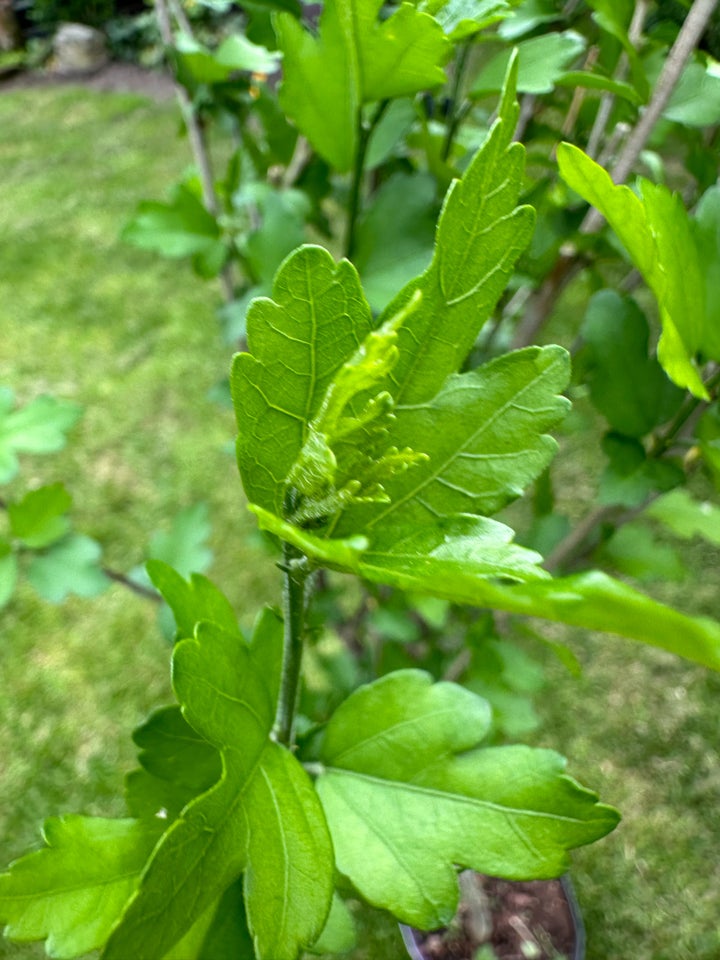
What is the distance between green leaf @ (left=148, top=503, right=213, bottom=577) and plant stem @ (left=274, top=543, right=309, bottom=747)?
402 millimetres

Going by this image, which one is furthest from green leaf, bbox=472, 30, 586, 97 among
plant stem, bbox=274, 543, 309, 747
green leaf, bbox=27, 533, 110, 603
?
green leaf, bbox=27, 533, 110, 603

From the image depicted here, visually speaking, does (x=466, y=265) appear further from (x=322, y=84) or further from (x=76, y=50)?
(x=76, y=50)

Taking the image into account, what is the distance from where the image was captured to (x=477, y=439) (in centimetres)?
32

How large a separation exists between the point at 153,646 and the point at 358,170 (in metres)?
1.02

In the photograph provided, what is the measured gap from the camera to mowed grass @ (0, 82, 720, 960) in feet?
3.46

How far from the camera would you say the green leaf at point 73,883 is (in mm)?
369

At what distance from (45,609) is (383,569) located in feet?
4.22

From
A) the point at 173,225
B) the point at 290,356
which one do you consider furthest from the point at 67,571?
the point at 290,356

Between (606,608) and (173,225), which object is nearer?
(606,608)

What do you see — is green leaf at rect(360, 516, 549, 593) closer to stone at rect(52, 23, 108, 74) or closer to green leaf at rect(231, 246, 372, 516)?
green leaf at rect(231, 246, 372, 516)

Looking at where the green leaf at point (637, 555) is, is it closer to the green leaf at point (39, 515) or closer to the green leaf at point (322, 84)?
the green leaf at point (322, 84)

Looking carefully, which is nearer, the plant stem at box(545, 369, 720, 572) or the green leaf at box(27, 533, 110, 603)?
the plant stem at box(545, 369, 720, 572)

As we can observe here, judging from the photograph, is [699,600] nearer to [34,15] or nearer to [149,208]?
[149,208]

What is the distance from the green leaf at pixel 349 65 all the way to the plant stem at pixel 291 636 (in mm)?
275
